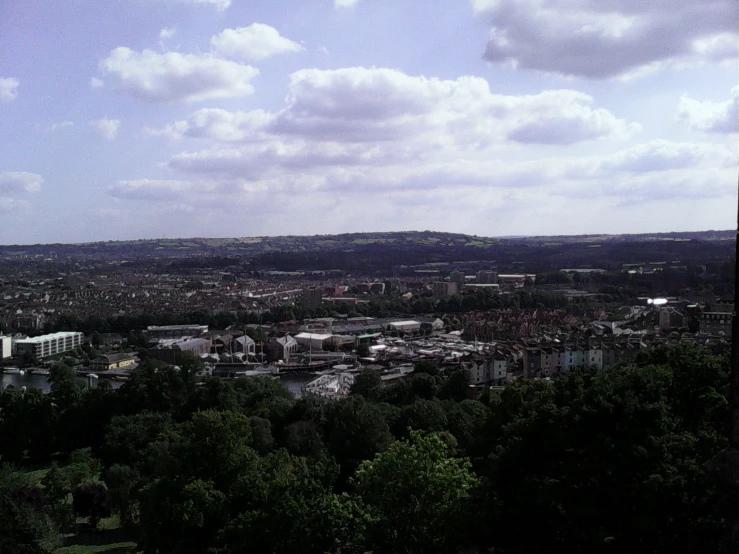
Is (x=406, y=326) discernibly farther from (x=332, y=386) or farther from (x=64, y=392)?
(x=64, y=392)

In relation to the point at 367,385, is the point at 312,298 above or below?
below

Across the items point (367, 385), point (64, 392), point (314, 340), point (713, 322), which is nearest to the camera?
point (64, 392)

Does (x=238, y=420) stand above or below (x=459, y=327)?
above

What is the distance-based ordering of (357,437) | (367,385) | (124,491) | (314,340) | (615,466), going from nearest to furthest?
1. (615,466)
2. (124,491)
3. (357,437)
4. (367,385)
5. (314,340)

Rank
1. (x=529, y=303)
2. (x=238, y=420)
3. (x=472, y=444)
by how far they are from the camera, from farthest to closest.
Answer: (x=529, y=303), (x=238, y=420), (x=472, y=444)

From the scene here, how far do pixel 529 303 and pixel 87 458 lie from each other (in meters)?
30.3

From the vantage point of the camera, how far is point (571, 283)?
49.2m

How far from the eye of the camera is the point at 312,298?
153 ft

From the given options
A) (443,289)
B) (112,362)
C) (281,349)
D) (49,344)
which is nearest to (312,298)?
(443,289)

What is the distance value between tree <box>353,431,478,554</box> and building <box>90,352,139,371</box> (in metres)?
23.4

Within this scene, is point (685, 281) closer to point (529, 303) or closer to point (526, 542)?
point (529, 303)

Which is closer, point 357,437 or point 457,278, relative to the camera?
point 357,437

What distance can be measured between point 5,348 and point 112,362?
6.97 m

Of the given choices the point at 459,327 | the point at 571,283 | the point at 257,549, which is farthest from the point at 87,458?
the point at 571,283
